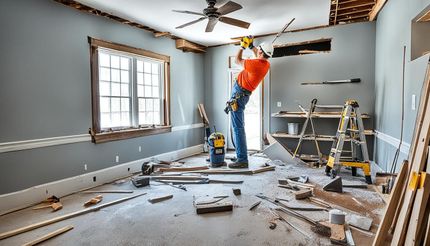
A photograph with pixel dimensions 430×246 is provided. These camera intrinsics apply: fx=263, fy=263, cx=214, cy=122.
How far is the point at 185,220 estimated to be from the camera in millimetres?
3039

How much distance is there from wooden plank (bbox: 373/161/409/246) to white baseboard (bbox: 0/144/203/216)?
161 inches

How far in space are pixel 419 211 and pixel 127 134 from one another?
4.69 m

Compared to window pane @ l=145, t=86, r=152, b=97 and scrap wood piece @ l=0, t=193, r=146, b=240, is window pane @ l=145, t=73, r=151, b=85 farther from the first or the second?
scrap wood piece @ l=0, t=193, r=146, b=240

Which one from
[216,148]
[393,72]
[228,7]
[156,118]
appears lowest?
[216,148]

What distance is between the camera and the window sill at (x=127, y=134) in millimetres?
4651

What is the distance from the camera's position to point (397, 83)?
3.87 metres

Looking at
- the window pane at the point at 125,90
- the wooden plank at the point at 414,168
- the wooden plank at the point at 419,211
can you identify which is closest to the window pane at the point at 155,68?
the window pane at the point at 125,90

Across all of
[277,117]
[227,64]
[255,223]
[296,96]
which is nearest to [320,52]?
[296,96]

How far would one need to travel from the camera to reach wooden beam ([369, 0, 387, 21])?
4.67 metres

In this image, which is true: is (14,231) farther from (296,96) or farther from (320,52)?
(320,52)

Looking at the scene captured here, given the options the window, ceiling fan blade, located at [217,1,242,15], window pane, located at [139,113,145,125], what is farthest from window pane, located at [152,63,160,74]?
ceiling fan blade, located at [217,1,242,15]

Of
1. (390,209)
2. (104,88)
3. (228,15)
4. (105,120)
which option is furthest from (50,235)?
(228,15)

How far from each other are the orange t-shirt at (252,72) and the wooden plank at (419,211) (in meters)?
3.56

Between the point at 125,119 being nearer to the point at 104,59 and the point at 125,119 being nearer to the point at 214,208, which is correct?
the point at 104,59
